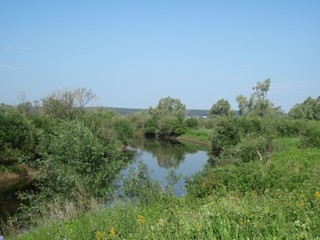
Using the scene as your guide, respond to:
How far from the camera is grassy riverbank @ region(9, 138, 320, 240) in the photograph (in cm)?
449

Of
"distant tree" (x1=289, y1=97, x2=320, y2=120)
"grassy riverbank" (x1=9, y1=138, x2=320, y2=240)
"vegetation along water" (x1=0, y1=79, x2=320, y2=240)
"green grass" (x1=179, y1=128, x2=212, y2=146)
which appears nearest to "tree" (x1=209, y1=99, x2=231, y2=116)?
"green grass" (x1=179, y1=128, x2=212, y2=146)

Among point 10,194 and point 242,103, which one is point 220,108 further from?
point 10,194

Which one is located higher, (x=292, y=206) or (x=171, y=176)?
(x=292, y=206)

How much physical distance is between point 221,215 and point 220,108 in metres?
110

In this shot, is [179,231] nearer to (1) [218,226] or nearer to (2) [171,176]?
(1) [218,226]

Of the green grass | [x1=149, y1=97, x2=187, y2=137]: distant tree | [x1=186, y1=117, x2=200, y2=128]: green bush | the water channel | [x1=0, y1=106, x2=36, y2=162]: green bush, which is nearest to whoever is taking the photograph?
the water channel

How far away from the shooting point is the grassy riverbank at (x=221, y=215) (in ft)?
14.7

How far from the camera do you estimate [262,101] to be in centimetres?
8431

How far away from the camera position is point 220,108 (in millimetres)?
113562

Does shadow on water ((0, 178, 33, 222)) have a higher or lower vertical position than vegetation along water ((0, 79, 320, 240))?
lower

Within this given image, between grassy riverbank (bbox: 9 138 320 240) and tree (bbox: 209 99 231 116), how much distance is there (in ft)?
338

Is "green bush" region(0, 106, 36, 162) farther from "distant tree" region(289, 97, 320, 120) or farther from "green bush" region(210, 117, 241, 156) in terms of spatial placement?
"distant tree" region(289, 97, 320, 120)

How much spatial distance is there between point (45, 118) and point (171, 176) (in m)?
30.7

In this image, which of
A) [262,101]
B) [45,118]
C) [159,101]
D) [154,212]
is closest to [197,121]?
[262,101]
